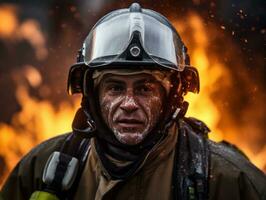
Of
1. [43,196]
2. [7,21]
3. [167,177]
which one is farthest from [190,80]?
[7,21]

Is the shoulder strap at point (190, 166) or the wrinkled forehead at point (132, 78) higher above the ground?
the wrinkled forehead at point (132, 78)

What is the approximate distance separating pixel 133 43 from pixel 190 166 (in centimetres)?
80

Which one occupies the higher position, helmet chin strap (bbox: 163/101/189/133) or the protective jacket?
helmet chin strap (bbox: 163/101/189/133)

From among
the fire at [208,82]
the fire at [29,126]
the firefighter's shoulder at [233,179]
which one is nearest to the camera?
the firefighter's shoulder at [233,179]

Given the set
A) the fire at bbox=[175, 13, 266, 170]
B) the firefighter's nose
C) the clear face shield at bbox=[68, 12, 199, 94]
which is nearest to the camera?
the firefighter's nose

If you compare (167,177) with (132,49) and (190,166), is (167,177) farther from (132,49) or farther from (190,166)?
(132,49)

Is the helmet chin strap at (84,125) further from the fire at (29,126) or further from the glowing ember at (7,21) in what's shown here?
the glowing ember at (7,21)

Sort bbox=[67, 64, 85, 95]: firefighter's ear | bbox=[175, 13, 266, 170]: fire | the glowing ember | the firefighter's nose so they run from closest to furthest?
the firefighter's nose
bbox=[67, 64, 85, 95]: firefighter's ear
bbox=[175, 13, 266, 170]: fire
the glowing ember

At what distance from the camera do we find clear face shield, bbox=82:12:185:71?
4.06 meters

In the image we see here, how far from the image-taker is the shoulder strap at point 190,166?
3.70 meters

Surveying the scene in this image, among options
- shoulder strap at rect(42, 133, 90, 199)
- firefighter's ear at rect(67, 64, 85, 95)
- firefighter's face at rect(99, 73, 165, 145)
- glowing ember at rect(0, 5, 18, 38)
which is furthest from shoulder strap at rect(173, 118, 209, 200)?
glowing ember at rect(0, 5, 18, 38)

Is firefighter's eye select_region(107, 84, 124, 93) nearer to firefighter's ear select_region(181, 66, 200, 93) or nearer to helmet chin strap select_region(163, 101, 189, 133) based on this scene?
helmet chin strap select_region(163, 101, 189, 133)

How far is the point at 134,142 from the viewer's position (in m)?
3.95

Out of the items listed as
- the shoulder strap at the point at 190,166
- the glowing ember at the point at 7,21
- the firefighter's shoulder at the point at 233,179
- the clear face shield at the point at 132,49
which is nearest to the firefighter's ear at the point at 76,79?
the clear face shield at the point at 132,49
